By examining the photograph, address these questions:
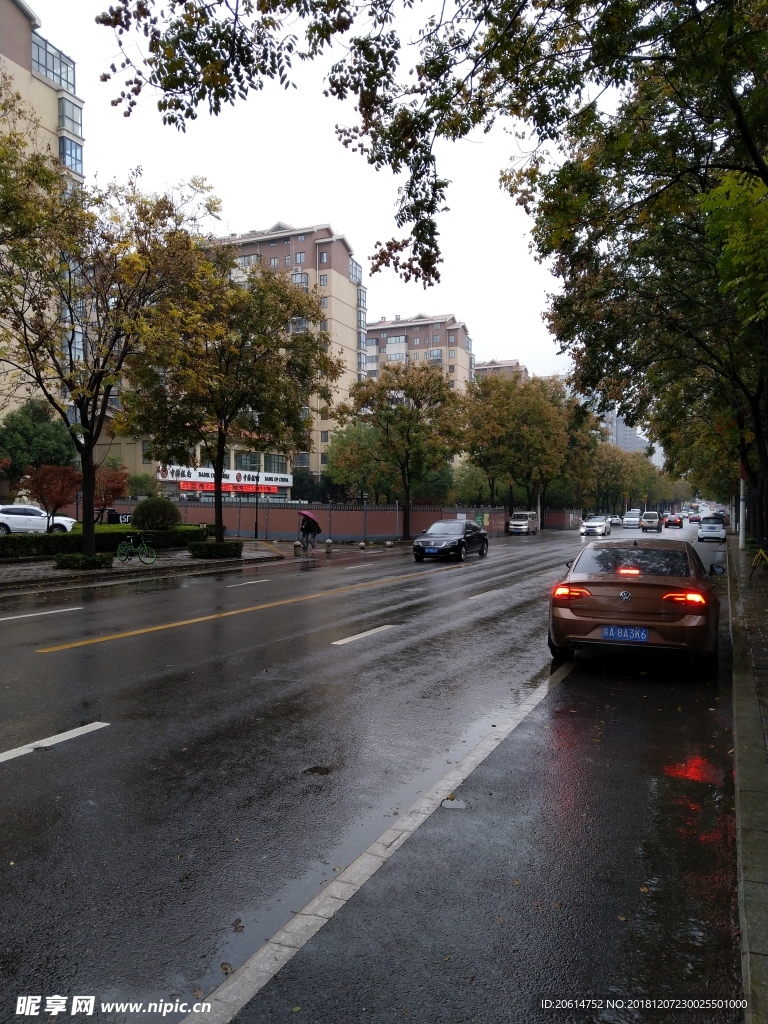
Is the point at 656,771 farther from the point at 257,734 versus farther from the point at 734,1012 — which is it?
the point at 257,734

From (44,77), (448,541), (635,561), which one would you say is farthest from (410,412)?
(44,77)

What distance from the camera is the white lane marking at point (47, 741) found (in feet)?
17.0

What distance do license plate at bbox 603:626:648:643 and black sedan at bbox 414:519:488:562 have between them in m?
17.9

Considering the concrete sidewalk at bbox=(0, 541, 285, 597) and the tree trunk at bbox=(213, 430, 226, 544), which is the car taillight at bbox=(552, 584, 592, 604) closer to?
the concrete sidewalk at bbox=(0, 541, 285, 597)

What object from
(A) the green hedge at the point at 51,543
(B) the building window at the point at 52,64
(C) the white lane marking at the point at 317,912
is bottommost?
(C) the white lane marking at the point at 317,912

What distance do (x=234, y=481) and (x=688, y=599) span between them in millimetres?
68082

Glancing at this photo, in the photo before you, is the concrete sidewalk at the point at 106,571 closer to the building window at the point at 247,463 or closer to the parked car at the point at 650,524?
the parked car at the point at 650,524

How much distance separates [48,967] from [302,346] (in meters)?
23.2

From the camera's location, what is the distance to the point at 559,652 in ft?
28.1

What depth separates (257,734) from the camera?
574 centimetres

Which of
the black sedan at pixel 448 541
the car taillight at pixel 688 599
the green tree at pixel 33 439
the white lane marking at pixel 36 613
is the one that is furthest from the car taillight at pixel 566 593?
the green tree at pixel 33 439

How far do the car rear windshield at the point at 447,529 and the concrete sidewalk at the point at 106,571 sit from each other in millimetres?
5928

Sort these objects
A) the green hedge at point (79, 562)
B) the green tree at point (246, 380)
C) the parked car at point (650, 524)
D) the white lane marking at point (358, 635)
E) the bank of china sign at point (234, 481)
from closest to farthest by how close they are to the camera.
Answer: the white lane marking at point (358, 635), the green hedge at point (79, 562), the green tree at point (246, 380), the parked car at point (650, 524), the bank of china sign at point (234, 481)

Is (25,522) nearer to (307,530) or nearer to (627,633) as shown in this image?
(307,530)
